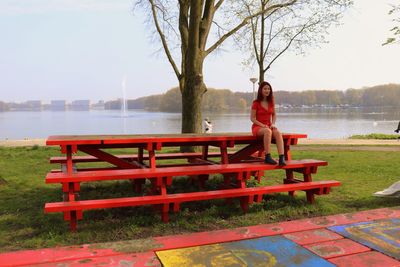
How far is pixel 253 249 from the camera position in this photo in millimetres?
3873

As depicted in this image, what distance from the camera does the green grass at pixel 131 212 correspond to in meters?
4.32

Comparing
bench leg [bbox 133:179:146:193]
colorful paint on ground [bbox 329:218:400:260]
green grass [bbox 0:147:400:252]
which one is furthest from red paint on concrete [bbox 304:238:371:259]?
bench leg [bbox 133:179:146:193]

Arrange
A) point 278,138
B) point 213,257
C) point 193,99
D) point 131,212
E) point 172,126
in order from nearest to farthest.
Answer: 1. point 213,257
2. point 131,212
3. point 278,138
4. point 193,99
5. point 172,126

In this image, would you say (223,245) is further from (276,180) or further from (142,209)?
(276,180)

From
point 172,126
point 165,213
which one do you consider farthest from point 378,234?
point 172,126

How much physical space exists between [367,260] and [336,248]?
1.12ft

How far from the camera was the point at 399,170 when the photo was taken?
8.88 metres

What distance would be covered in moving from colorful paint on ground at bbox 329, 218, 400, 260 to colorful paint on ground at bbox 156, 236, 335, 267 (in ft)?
2.26

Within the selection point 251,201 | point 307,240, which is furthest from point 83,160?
point 307,240

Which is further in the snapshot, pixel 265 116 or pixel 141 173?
pixel 265 116

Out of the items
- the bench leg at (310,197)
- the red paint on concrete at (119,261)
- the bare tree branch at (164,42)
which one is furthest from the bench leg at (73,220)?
the bare tree branch at (164,42)

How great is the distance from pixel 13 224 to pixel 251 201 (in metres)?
2.83

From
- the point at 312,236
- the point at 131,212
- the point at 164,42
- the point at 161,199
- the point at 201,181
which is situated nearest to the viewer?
the point at 312,236

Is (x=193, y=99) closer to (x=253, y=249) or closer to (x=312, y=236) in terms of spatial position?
(x=312, y=236)
